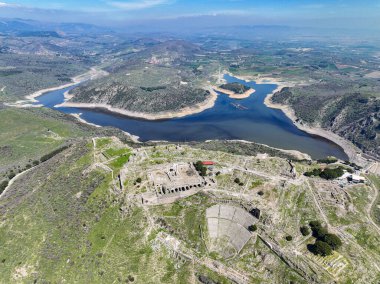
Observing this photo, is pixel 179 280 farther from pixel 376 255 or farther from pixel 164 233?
pixel 376 255

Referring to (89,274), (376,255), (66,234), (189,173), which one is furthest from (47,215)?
(376,255)

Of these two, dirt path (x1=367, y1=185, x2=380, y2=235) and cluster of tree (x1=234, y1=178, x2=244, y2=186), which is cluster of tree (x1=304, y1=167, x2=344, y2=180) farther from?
cluster of tree (x1=234, y1=178, x2=244, y2=186)

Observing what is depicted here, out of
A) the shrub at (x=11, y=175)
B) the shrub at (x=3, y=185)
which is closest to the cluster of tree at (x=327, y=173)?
the shrub at (x=3, y=185)

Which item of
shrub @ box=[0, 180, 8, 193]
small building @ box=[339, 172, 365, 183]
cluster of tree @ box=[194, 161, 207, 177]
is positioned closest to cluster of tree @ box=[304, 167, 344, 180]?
small building @ box=[339, 172, 365, 183]

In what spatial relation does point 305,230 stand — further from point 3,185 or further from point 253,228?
point 3,185

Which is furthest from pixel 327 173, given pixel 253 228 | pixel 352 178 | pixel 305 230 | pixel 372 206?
pixel 253 228
